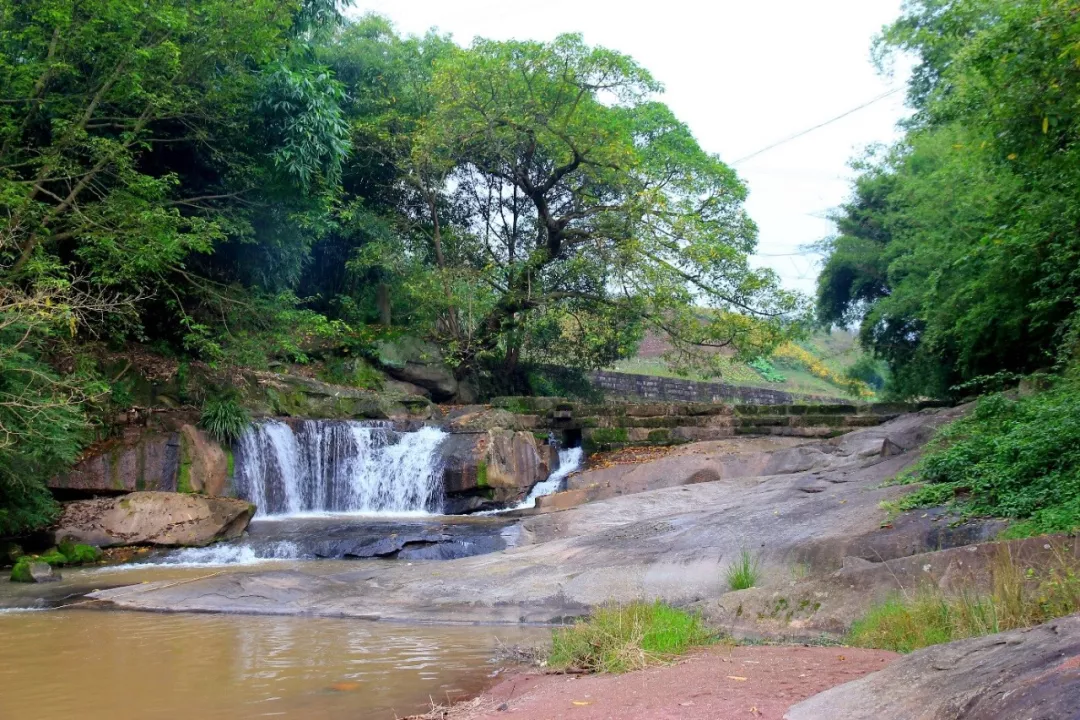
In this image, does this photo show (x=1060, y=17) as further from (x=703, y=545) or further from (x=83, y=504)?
(x=83, y=504)

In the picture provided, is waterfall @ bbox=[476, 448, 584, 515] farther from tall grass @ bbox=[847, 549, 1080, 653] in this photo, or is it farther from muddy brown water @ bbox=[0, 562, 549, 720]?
tall grass @ bbox=[847, 549, 1080, 653]

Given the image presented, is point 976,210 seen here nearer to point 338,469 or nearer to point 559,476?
point 559,476

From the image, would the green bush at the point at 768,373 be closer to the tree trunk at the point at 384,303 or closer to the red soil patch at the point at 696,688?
the tree trunk at the point at 384,303

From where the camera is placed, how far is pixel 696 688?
183 inches

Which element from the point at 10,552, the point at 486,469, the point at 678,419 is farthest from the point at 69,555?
the point at 678,419

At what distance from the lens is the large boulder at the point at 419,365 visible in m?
22.6

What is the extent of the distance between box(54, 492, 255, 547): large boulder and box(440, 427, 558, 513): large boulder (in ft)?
14.4

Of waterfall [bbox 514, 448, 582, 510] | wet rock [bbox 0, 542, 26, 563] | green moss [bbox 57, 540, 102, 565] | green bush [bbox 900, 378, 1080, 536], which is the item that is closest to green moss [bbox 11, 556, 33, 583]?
green moss [bbox 57, 540, 102, 565]

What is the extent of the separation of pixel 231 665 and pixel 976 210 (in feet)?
46.2

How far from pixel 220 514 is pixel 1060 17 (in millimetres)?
12885

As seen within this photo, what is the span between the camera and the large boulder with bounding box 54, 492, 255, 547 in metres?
13.3

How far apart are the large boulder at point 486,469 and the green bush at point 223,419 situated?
4.01 meters

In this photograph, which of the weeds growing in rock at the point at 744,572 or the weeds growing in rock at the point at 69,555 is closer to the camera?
the weeds growing in rock at the point at 744,572

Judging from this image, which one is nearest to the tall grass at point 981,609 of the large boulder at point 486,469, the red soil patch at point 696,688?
the red soil patch at point 696,688
